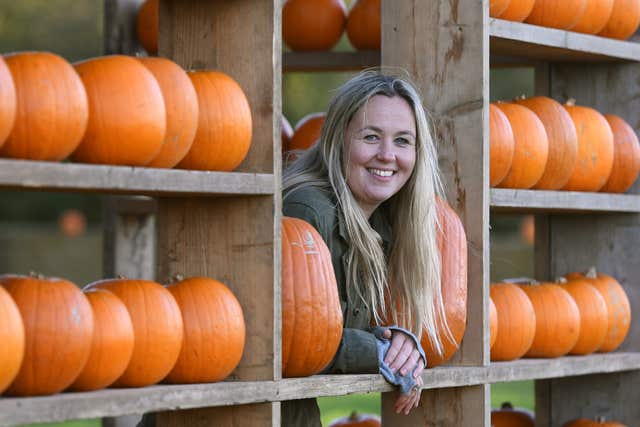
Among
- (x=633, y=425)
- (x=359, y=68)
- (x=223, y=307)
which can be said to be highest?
(x=359, y=68)

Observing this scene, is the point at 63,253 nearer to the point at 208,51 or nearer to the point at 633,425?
the point at 633,425

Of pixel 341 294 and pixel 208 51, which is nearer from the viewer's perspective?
pixel 208 51

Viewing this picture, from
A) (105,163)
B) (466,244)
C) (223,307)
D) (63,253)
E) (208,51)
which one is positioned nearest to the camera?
(105,163)

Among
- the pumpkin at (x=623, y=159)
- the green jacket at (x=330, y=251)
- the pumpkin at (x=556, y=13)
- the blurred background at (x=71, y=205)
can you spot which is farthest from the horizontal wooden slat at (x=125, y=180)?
the blurred background at (x=71, y=205)

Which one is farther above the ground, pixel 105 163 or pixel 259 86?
pixel 259 86

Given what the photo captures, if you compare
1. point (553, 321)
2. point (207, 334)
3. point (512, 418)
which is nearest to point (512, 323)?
point (553, 321)

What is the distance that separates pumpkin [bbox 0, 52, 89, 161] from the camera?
2857 mm

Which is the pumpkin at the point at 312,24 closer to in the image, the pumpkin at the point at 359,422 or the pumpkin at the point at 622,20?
the pumpkin at the point at 622,20

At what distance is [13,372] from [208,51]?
4.13 ft

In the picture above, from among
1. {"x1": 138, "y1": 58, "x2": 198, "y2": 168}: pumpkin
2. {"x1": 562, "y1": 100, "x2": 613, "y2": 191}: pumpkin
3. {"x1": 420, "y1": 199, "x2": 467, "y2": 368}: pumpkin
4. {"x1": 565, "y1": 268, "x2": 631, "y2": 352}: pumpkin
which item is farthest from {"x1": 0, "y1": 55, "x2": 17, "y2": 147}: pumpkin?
{"x1": 565, "y1": 268, "x2": 631, "y2": 352}: pumpkin

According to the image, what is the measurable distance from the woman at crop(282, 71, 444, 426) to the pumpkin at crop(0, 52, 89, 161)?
3.59ft

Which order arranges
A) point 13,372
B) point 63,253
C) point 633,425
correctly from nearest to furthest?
point 13,372, point 633,425, point 63,253

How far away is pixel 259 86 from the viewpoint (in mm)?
3467

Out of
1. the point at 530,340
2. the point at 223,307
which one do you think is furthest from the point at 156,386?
the point at 530,340
